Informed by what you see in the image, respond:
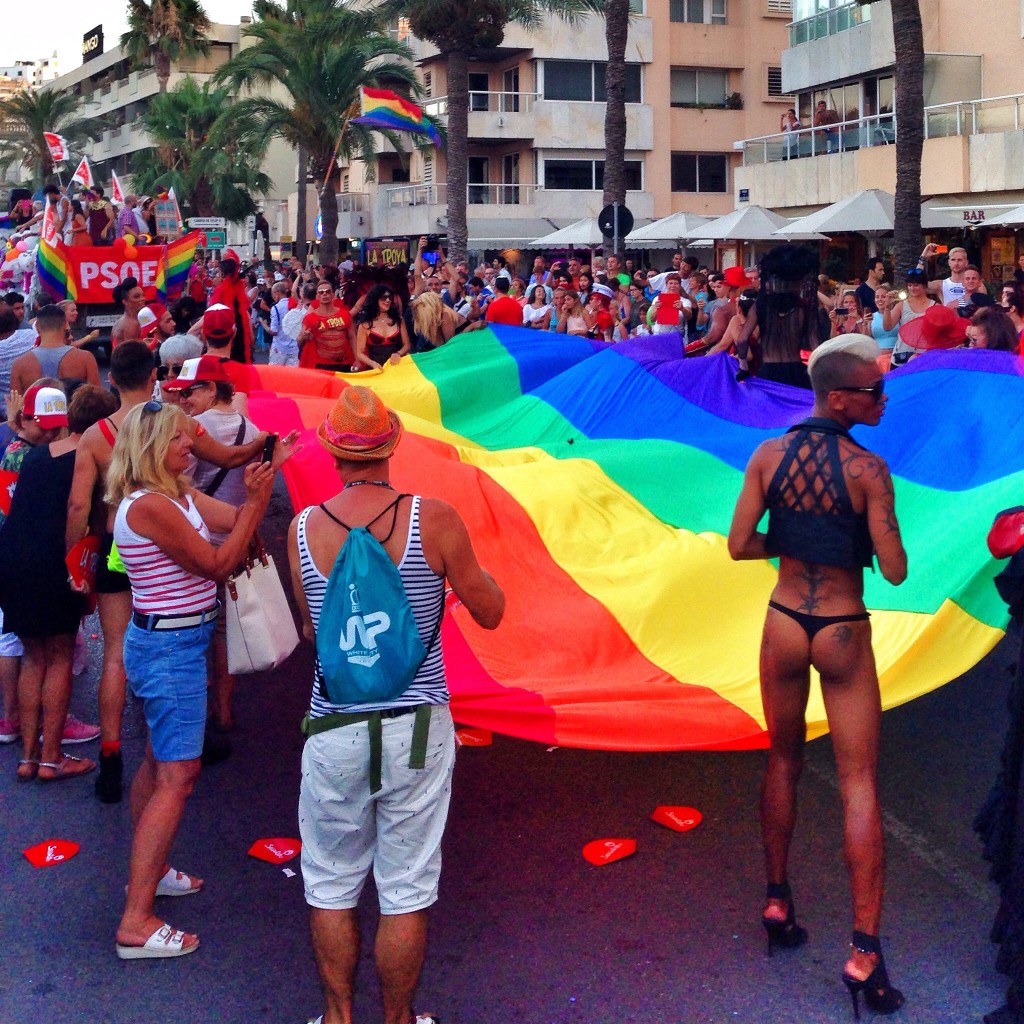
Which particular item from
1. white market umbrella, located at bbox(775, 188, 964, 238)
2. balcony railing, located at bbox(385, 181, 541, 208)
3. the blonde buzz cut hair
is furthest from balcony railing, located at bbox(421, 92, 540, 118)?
the blonde buzz cut hair

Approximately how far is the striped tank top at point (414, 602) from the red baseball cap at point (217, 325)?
3897 mm

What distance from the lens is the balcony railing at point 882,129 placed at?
27.9 metres

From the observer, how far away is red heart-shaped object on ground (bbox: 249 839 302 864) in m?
5.18

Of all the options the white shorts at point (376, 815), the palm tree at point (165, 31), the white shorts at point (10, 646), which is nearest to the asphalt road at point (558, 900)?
the white shorts at point (10, 646)

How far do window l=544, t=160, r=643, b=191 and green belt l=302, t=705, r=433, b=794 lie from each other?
152 ft

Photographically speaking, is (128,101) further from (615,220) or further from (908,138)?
(908,138)

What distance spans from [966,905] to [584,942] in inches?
53.1

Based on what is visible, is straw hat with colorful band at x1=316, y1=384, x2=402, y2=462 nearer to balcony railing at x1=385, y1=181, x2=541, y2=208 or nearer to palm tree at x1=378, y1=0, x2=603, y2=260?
palm tree at x1=378, y1=0, x2=603, y2=260

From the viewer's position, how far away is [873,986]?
394 centimetres

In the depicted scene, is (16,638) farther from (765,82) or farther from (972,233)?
(765,82)

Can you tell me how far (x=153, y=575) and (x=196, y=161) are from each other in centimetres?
5324

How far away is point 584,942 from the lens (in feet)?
14.7

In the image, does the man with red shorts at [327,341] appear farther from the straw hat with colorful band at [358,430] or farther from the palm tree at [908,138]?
the palm tree at [908,138]

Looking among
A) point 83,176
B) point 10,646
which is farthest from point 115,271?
point 10,646
